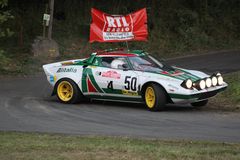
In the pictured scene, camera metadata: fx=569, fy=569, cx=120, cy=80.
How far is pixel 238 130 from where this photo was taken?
10.3 meters

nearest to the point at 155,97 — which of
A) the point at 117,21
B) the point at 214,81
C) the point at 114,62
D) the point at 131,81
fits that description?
the point at 131,81

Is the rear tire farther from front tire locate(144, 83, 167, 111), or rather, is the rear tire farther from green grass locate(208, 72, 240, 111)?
front tire locate(144, 83, 167, 111)

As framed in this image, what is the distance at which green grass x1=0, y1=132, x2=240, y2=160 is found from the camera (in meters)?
7.27

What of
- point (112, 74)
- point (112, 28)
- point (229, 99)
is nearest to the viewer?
point (112, 74)

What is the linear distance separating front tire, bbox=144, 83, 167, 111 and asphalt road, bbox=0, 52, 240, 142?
189mm

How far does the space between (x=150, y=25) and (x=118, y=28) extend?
17.0 feet

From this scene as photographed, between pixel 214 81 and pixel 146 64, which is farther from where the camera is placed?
pixel 146 64

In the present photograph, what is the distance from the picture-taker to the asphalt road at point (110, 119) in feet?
33.4

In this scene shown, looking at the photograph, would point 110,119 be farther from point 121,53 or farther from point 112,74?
point 121,53

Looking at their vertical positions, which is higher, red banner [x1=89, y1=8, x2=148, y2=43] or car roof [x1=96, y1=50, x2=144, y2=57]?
red banner [x1=89, y1=8, x2=148, y2=43]

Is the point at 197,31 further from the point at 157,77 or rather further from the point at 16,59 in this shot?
the point at 157,77

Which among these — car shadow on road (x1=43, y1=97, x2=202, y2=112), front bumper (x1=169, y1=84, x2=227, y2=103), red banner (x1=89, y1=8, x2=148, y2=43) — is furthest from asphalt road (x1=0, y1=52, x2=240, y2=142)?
red banner (x1=89, y1=8, x2=148, y2=43)

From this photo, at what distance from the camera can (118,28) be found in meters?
27.6

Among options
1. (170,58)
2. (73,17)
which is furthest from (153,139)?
(73,17)
